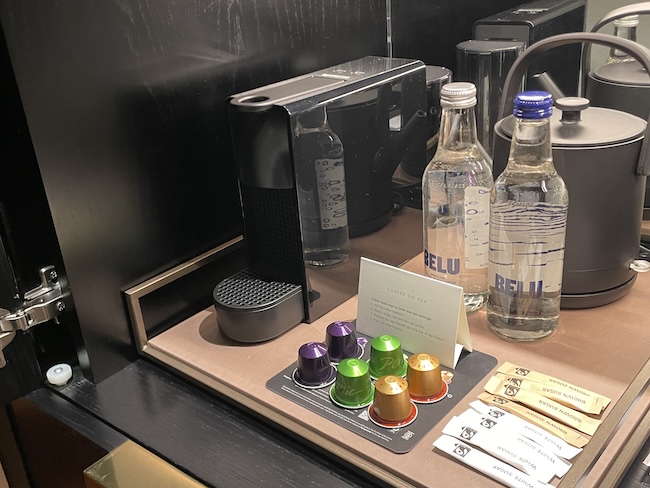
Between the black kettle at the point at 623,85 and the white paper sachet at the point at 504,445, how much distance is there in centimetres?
55

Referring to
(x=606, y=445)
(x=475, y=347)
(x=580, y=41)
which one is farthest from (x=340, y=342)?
(x=580, y=41)

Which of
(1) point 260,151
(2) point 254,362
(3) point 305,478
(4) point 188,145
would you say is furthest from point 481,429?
(4) point 188,145

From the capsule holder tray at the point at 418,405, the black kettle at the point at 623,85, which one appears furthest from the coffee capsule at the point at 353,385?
the black kettle at the point at 623,85

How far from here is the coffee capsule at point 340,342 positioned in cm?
79

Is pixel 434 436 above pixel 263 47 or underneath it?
underneath

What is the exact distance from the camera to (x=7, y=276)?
0.78 metres

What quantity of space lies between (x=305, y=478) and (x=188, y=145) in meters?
0.44

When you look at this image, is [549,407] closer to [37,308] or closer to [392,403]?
[392,403]

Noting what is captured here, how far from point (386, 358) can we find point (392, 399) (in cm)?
7

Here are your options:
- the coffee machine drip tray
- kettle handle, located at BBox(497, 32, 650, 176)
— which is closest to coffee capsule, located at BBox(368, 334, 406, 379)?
the coffee machine drip tray

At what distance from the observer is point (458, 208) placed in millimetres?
865

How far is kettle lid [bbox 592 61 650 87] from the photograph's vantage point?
98 cm

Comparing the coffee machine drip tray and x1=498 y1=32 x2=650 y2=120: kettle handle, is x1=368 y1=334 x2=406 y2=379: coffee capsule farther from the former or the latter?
x1=498 y1=32 x2=650 y2=120: kettle handle

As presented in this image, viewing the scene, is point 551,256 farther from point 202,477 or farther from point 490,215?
point 202,477
